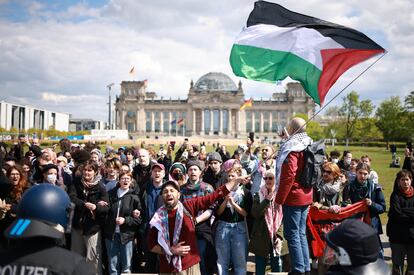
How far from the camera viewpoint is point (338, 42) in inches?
223

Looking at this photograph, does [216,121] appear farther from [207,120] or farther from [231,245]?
[231,245]

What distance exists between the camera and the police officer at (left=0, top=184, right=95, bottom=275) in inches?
78.3

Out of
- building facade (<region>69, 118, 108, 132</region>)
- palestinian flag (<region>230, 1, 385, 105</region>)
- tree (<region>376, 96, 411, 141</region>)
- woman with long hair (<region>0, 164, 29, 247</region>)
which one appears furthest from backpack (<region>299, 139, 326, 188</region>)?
building facade (<region>69, 118, 108, 132</region>)

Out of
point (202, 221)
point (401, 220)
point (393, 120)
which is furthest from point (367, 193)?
point (393, 120)

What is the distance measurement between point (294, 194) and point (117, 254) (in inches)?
119

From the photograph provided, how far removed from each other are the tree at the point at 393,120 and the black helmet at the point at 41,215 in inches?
2086

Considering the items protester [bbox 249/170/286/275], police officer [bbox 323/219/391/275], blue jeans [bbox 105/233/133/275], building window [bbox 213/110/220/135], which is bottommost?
blue jeans [bbox 105/233/133/275]

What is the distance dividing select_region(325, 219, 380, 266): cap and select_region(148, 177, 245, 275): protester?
2.16 metres

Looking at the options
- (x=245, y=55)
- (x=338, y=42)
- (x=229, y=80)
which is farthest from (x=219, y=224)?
(x=229, y=80)

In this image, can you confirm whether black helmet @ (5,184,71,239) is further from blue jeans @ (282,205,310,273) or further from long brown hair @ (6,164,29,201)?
long brown hair @ (6,164,29,201)

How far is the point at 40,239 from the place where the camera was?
6.82ft

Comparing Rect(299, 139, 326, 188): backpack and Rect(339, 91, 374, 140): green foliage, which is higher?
Rect(339, 91, 374, 140): green foliage

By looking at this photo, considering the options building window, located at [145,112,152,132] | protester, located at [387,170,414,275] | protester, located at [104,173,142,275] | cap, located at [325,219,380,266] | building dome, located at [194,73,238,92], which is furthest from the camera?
building dome, located at [194,73,238,92]

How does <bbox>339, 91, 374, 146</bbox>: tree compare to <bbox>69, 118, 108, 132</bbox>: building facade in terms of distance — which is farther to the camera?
<bbox>69, 118, 108, 132</bbox>: building facade
